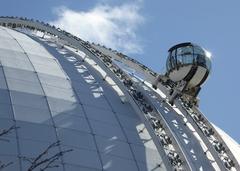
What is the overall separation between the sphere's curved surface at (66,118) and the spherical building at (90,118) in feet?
0.12

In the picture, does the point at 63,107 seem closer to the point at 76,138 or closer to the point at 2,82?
the point at 76,138

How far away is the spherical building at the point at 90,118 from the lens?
80.9 ft

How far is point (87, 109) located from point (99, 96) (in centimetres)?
177

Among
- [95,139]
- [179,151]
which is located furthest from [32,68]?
[179,151]

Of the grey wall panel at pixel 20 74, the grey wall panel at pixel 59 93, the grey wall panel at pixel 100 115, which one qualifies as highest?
the grey wall panel at pixel 20 74

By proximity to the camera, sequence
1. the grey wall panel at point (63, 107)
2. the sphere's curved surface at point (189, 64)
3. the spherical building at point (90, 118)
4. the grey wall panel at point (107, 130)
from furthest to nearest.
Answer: the sphere's curved surface at point (189, 64) < the grey wall panel at point (63, 107) < the grey wall panel at point (107, 130) < the spherical building at point (90, 118)

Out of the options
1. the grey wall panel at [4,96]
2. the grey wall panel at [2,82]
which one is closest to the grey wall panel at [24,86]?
the grey wall panel at [2,82]

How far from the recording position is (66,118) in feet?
86.8

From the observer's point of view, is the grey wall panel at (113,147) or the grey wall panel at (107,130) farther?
the grey wall panel at (107,130)

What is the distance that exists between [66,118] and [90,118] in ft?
3.80

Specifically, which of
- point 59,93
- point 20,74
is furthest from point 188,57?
point 20,74

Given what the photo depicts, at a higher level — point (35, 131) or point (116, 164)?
point (35, 131)

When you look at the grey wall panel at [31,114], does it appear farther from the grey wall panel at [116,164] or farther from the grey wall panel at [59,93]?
the grey wall panel at [116,164]

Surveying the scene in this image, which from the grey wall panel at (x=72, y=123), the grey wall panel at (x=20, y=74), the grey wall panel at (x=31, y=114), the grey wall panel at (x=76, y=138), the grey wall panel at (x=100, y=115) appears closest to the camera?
the grey wall panel at (x=76, y=138)
